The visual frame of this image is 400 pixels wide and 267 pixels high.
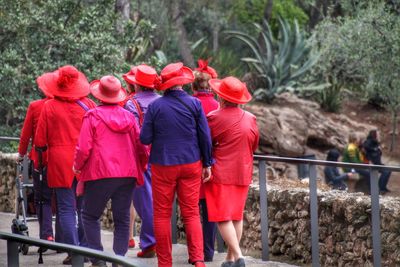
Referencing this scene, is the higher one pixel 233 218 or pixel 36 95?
pixel 36 95

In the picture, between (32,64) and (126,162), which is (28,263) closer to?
(126,162)

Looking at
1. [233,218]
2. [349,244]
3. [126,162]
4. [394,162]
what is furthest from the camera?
[394,162]

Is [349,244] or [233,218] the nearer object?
[233,218]

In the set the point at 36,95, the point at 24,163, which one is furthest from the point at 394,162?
the point at 24,163

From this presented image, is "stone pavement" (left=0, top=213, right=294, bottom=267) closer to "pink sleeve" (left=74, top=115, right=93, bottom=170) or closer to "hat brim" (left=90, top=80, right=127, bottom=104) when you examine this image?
"pink sleeve" (left=74, top=115, right=93, bottom=170)

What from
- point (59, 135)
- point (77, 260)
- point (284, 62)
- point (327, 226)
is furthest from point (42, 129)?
point (284, 62)

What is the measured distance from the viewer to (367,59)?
90.2ft

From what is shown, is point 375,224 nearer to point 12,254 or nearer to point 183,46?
point 12,254

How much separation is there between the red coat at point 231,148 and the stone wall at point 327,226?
1241mm

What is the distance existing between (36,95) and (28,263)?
7.67m

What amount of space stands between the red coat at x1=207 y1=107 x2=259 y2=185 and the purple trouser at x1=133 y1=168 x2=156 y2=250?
1.18 m

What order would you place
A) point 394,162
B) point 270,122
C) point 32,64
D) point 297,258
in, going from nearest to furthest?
1. point 297,258
2. point 32,64
3. point 270,122
4. point 394,162

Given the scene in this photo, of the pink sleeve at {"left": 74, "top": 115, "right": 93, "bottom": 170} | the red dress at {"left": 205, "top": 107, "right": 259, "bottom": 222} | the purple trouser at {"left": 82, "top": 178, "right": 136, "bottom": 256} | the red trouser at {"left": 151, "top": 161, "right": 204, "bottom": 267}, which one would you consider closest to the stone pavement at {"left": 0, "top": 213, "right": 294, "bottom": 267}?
the red trouser at {"left": 151, "top": 161, "right": 204, "bottom": 267}

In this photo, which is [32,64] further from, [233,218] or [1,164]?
[233,218]
